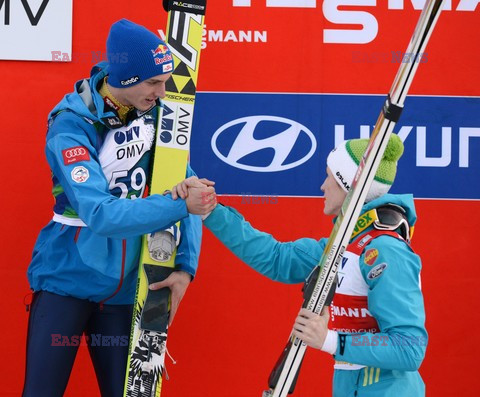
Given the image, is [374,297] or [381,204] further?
[381,204]

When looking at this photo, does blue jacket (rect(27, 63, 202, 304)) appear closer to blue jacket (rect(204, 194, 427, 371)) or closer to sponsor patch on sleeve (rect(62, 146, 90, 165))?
sponsor patch on sleeve (rect(62, 146, 90, 165))

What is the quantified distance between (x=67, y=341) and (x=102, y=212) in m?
0.48

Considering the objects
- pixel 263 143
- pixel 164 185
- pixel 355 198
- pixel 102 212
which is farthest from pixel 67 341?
pixel 263 143

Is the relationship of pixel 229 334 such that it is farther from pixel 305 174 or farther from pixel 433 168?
pixel 433 168

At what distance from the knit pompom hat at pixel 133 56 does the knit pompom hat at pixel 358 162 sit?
637mm

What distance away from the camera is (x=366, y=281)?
2.28 m

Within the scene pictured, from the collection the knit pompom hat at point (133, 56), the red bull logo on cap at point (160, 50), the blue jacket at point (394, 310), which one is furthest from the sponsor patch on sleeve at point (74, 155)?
the blue jacket at point (394, 310)

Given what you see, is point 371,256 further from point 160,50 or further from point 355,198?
point 160,50


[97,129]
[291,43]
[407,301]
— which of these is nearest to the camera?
[407,301]

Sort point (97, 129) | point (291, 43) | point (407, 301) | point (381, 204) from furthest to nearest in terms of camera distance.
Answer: point (291, 43)
point (97, 129)
point (381, 204)
point (407, 301)

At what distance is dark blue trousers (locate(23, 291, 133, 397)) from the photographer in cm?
265

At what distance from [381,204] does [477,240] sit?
4.52ft

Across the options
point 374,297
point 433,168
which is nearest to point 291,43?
point 433,168

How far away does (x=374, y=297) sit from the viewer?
2207 millimetres
